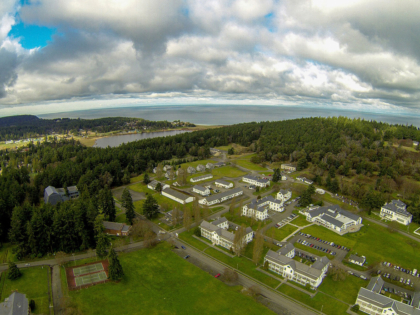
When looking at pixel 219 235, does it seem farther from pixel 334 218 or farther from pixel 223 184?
pixel 223 184

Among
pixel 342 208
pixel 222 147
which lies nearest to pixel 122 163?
pixel 222 147

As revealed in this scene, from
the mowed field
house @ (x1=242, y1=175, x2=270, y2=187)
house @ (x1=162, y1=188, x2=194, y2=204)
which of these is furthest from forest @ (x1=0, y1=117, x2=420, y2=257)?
house @ (x1=242, y1=175, x2=270, y2=187)

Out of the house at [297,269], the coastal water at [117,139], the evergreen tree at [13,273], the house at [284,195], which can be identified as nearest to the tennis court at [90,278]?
the evergreen tree at [13,273]

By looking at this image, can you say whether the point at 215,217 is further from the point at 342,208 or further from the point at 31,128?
the point at 31,128

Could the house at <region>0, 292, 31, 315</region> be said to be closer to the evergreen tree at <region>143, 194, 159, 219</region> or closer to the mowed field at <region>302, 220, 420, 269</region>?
the evergreen tree at <region>143, 194, 159, 219</region>

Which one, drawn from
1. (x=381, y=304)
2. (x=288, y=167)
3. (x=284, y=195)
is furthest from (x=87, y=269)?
(x=288, y=167)
